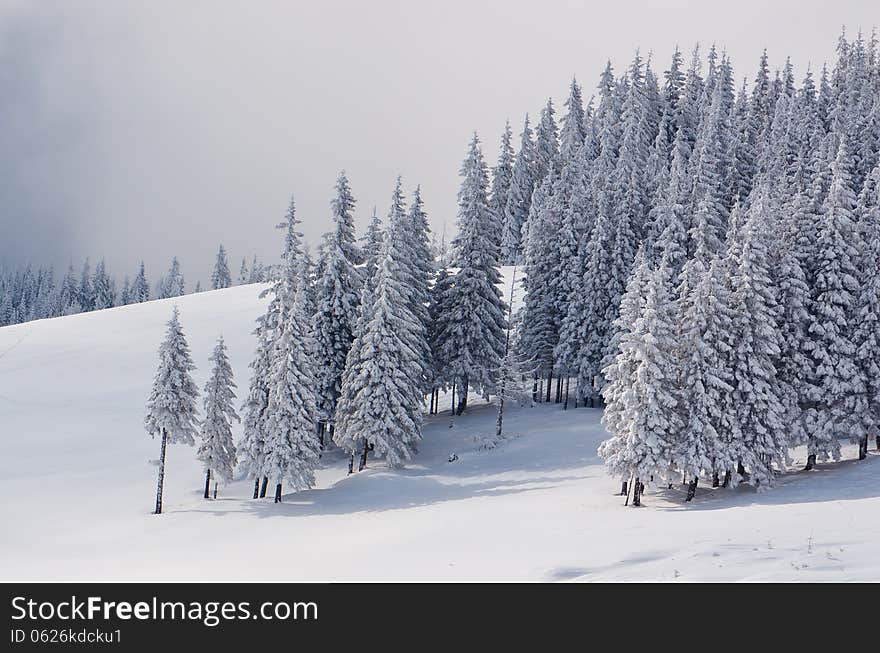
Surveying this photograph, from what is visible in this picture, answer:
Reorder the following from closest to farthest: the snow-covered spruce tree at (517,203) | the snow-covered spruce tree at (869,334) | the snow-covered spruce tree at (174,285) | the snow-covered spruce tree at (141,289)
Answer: the snow-covered spruce tree at (869,334), the snow-covered spruce tree at (517,203), the snow-covered spruce tree at (141,289), the snow-covered spruce tree at (174,285)

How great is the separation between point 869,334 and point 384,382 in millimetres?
25979

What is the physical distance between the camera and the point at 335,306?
1812 inches

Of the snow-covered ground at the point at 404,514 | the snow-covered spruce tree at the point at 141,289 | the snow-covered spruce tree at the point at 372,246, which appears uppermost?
the snow-covered spruce tree at the point at 141,289

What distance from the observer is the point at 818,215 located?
3625 centimetres

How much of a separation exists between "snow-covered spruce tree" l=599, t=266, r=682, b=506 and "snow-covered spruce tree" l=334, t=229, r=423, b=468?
13949 millimetres

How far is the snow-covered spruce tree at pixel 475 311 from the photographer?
50406mm

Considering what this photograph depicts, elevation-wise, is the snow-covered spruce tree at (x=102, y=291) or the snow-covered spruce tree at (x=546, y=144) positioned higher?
the snow-covered spruce tree at (x=546, y=144)

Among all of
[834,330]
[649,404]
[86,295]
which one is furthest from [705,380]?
[86,295]

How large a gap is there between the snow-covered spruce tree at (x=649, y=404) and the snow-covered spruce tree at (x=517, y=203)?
5284cm

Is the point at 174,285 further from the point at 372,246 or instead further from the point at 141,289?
the point at 372,246

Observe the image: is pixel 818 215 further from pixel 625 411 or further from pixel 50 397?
pixel 50 397

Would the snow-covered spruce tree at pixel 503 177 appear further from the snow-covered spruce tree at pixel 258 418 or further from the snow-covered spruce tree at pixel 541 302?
the snow-covered spruce tree at pixel 258 418

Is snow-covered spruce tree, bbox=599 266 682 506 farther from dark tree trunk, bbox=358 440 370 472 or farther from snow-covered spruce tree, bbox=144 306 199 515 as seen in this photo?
snow-covered spruce tree, bbox=144 306 199 515

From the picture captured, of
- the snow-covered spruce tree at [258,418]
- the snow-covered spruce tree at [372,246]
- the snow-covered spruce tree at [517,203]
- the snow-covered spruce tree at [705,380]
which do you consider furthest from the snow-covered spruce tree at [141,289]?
the snow-covered spruce tree at [705,380]
